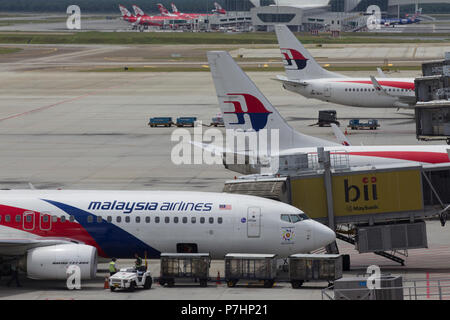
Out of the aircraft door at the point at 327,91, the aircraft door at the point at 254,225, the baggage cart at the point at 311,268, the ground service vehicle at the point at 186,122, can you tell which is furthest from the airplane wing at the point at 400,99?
the baggage cart at the point at 311,268

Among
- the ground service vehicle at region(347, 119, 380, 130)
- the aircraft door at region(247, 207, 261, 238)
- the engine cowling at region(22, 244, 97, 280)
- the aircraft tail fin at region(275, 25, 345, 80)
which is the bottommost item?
the engine cowling at region(22, 244, 97, 280)

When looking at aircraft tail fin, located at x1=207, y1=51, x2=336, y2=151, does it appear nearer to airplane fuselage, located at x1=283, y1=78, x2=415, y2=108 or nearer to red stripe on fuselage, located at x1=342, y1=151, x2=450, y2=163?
red stripe on fuselage, located at x1=342, y1=151, x2=450, y2=163

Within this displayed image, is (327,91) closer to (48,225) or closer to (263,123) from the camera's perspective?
(263,123)

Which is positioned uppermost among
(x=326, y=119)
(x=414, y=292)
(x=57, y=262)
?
(x=326, y=119)

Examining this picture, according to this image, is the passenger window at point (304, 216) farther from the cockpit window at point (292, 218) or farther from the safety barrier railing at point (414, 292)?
the safety barrier railing at point (414, 292)

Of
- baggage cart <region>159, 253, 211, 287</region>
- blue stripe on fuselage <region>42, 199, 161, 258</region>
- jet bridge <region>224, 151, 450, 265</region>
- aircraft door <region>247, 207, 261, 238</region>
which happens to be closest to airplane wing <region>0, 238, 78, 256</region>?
blue stripe on fuselage <region>42, 199, 161, 258</region>

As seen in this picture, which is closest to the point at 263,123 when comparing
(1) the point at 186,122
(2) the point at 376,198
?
(2) the point at 376,198

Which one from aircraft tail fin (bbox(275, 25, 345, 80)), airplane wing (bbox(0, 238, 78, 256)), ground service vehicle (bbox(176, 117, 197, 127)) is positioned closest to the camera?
airplane wing (bbox(0, 238, 78, 256))

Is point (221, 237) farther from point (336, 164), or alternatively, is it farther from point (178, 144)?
point (178, 144)

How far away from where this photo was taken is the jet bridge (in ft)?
140

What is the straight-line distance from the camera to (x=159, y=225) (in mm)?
41125

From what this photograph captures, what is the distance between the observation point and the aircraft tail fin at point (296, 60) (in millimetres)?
92688

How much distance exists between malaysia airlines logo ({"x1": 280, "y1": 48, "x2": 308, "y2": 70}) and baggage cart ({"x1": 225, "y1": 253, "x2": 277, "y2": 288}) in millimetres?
56323

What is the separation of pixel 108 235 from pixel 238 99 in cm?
1354
